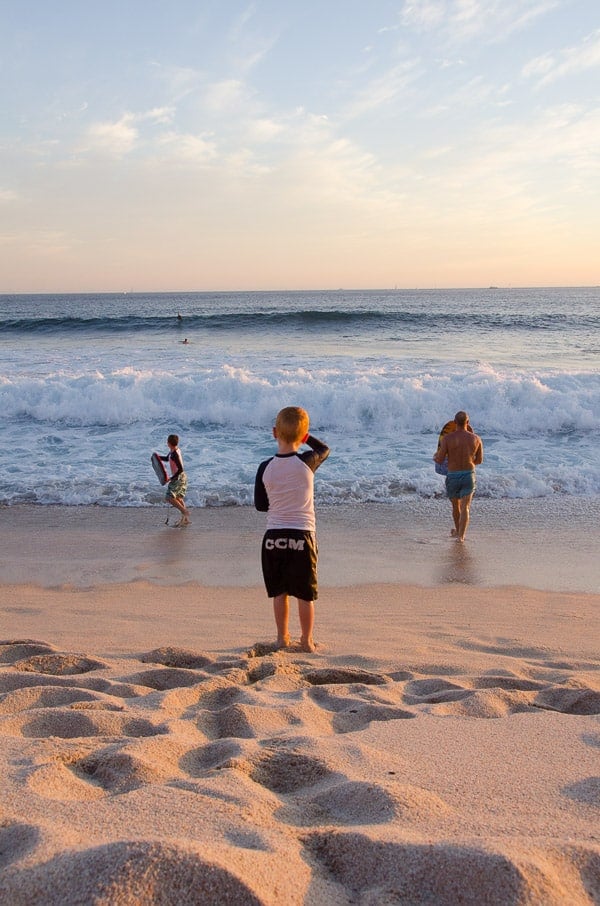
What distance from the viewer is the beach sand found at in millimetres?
1693

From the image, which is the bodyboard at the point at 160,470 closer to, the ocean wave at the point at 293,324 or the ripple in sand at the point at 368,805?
the ripple in sand at the point at 368,805

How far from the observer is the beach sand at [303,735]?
1.69 m

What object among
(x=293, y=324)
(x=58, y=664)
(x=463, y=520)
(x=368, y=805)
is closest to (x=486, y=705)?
(x=368, y=805)

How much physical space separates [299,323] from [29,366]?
20352mm

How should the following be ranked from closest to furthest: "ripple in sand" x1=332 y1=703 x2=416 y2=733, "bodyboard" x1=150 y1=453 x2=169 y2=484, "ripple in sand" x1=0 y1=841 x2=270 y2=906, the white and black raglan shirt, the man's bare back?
"ripple in sand" x1=0 y1=841 x2=270 y2=906 → "ripple in sand" x1=332 y1=703 x2=416 y2=733 → the white and black raglan shirt → the man's bare back → "bodyboard" x1=150 y1=453 x2=169 y2=484

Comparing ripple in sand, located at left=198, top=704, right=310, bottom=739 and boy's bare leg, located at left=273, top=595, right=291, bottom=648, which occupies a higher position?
ripple in sand, located at left=198, top=704, right=310, bottom=739

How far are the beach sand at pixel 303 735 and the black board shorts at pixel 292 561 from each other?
0.45 meters

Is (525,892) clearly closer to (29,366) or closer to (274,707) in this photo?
(274,707)

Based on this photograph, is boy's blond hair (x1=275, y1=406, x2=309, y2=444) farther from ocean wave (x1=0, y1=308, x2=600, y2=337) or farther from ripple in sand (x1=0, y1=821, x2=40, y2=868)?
ocean wave (x1=0, y1=308, x2=600, y2=337)

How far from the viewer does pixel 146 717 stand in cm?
310

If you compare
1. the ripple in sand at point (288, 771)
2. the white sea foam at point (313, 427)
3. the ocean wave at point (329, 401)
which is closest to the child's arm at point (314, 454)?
the ripple in sand at point (288, 771)

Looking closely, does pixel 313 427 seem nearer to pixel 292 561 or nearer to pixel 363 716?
pixel 292 561

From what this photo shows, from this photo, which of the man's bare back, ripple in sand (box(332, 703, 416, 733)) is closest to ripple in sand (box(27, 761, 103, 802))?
ripple in sand (box(332, 703, 416, 733))

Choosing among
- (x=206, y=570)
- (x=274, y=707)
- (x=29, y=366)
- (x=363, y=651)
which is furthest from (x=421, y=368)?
(x=274, y=707)
